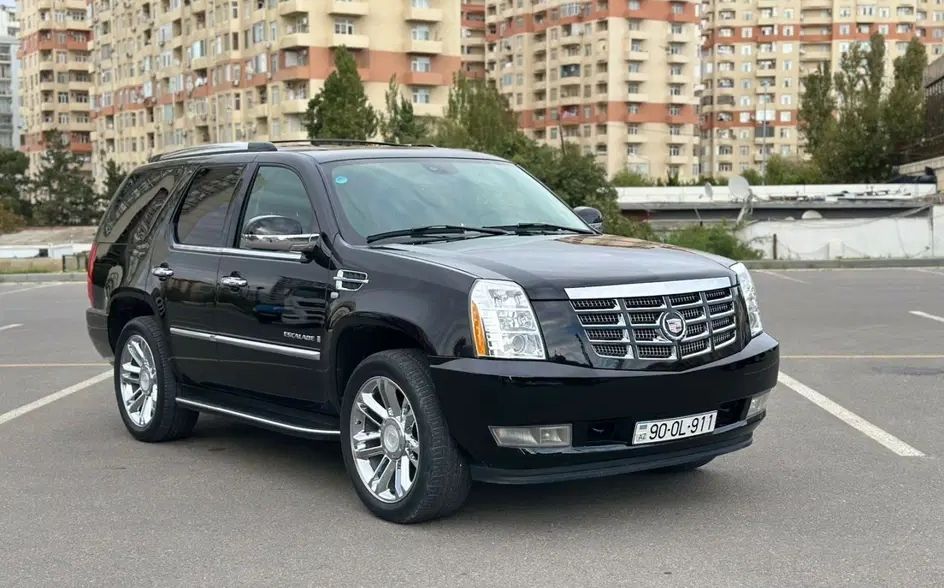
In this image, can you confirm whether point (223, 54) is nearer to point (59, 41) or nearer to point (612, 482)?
point (59, 41)

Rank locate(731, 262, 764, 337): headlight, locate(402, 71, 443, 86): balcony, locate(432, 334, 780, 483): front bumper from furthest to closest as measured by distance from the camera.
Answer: locate(402, 71, 443, 86): balcony → locate(731, 262, 764, 337): headlight → locate(432, 334, 780, 483): front bumper

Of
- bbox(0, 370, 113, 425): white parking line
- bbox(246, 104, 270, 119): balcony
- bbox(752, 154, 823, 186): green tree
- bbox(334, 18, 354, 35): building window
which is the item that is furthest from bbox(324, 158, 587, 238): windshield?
bbox(246, 104, 270, 119): balcony

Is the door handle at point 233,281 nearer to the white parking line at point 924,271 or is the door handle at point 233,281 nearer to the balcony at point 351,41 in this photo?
the white parking line at point 924,271

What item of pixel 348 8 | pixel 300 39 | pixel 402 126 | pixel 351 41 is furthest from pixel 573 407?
pixel 348 8

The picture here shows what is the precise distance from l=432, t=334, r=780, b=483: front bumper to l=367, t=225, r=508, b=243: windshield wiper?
41.7 inches

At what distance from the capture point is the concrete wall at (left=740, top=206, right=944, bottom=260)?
33.1 meters

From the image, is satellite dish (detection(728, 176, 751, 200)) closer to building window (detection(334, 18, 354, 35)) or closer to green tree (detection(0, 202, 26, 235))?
building window (detection(334, 18, 354, 35))

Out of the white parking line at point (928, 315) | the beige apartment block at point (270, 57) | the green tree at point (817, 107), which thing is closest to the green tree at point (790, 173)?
the green tree at point (817, 107)

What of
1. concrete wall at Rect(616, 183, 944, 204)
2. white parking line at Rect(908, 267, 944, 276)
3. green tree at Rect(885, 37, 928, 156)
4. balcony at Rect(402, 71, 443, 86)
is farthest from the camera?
balcony at Rect(402, 71, 443, 86)

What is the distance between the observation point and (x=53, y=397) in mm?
9664

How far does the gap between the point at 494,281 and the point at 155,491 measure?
229cm

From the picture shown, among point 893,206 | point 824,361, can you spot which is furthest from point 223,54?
point 824,361

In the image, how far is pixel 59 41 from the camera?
136000 millimetres

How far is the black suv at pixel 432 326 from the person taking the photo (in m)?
5.16
